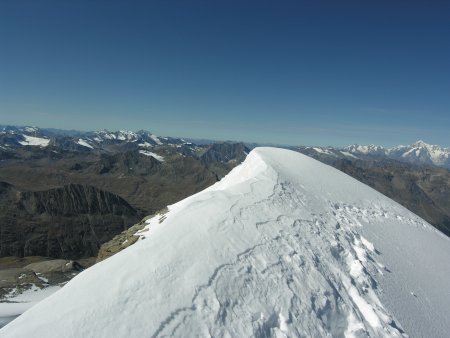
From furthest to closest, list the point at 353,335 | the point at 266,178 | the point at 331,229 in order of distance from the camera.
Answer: the point at 266,178 < the point at 331,229 < the point at 353,335

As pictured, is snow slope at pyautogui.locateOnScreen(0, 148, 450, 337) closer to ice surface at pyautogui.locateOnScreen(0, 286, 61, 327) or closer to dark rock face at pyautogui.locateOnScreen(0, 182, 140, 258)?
ice surface at pyautogui.locateOnScreen(0, 286, 61, 327)

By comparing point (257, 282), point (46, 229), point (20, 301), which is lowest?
point (46, 229)

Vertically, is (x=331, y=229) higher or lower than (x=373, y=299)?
higher

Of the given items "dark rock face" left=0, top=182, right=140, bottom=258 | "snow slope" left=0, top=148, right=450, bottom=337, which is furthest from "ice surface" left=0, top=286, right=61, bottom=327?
"dark rock face" left=0, top=182, right=140, bottom=258

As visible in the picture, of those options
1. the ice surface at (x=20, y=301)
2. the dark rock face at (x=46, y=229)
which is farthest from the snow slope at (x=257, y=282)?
the dark rock face at (x=46, y=229)

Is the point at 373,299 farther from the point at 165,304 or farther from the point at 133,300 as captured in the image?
the point at 133,300

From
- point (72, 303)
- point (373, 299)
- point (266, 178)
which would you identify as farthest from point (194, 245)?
point (266, 178)

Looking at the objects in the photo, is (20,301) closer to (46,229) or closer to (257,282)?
(257,282)

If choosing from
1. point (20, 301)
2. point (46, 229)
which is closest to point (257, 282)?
point (20, 301)
